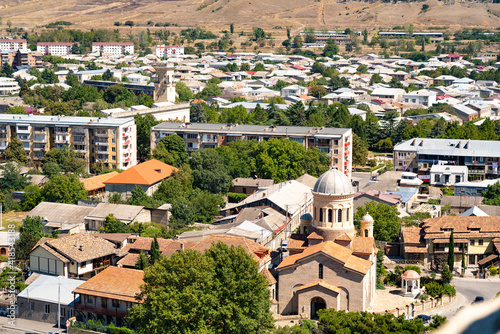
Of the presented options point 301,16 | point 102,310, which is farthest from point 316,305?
point 301,16

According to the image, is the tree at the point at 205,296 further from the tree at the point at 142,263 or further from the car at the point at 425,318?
the car at the point at 425,318

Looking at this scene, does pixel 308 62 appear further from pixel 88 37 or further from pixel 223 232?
pixel 223 232

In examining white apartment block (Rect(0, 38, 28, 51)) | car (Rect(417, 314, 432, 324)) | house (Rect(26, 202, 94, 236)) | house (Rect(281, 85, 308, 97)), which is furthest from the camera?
white apartment block (Rect(0, 38, 28, 51))

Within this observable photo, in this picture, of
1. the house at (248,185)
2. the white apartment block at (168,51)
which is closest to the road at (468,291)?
the house at (248,185)

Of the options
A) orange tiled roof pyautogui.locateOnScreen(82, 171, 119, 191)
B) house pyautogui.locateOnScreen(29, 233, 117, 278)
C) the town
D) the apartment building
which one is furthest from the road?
the apartment building

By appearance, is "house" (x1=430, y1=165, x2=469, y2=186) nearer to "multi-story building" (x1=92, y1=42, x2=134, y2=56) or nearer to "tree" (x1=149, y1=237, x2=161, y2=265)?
"tree" (x1=149, y1=237, x2=161, y2=265)
